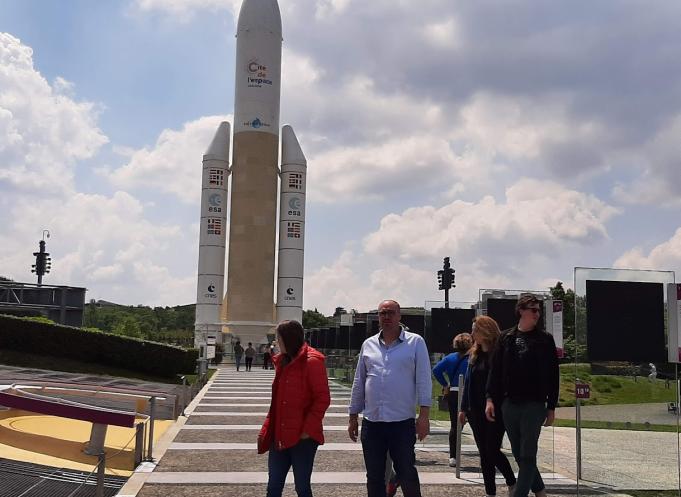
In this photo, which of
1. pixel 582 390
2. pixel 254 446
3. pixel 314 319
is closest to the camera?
pixel 582 390

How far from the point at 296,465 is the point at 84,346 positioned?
24.0 meters

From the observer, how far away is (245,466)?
845cm

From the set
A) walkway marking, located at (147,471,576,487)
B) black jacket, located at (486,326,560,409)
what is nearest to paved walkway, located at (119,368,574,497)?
walkway marking, located at (147,471,576,487)

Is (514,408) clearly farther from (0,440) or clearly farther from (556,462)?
(0,440)

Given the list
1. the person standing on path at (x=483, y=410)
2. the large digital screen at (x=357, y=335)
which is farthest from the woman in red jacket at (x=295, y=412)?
the large digital screen at (x=357, y=335)

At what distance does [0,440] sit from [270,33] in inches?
1486

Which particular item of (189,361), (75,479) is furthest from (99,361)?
(75,479)

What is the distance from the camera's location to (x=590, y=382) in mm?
7266

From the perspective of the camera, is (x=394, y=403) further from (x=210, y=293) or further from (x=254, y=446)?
(x=210, y=293)

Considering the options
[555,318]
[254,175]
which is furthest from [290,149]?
[555,318]

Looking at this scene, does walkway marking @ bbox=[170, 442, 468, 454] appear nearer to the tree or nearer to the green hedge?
the green hedge

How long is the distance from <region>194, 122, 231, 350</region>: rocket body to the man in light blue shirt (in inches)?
1517

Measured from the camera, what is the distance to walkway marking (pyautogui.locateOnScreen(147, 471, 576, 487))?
7.54 meters

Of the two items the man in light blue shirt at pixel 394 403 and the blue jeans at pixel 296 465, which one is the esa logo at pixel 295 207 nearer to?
the man in light blue shirt at pixel 394 403
